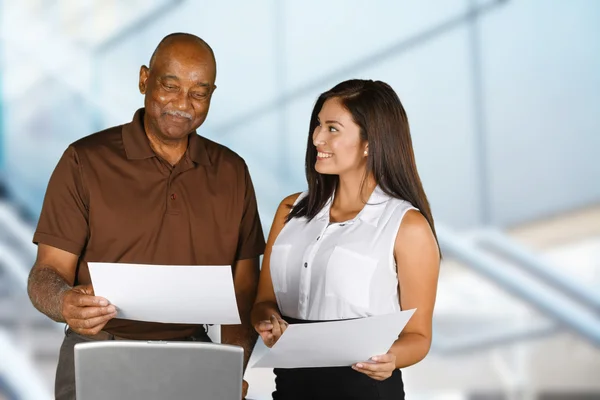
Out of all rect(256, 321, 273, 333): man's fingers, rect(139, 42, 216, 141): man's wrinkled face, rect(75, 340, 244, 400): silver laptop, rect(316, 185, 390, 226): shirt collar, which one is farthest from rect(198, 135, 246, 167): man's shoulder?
rect(75, 340, 244, 400): silver laptop

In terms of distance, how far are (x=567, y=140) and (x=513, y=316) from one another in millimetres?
801

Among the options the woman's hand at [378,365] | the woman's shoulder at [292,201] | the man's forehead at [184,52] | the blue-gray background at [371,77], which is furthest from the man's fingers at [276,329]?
the blue-gray background at [371,77]

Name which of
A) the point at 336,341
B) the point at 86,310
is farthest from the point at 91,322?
the point at 336,341

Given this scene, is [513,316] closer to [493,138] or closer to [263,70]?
[493,138]

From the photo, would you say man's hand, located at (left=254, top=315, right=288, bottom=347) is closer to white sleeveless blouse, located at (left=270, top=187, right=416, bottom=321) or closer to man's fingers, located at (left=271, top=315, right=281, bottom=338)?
man's fingers, located at (left=271, top=315, right=281, bottom=338)

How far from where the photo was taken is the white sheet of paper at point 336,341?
1.30 meters

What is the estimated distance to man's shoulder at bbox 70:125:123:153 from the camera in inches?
70.6

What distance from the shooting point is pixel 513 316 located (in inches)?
146

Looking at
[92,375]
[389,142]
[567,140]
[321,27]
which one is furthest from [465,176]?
[92,375]

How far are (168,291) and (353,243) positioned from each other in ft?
1.47

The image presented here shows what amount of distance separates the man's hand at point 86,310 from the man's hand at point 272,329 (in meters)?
0.28

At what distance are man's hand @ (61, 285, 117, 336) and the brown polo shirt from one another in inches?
12.5

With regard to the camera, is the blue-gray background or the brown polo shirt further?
the blue-gray background

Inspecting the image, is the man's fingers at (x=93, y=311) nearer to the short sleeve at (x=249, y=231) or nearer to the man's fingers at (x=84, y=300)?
the man's fingers at (x=84, y=300)
